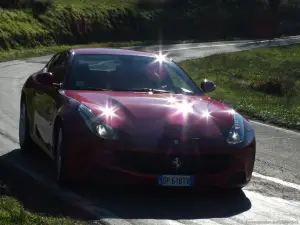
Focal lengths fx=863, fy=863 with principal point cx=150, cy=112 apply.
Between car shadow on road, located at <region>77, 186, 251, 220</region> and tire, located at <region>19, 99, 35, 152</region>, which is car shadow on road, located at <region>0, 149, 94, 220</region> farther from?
car shadow on road, located at <region>77, 186, 251, 220</region>

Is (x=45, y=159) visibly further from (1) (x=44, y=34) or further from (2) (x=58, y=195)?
(1) (x=44, y=34)

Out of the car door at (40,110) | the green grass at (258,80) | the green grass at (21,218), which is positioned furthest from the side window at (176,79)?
the green grass at (258,80)

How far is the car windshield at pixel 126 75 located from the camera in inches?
381

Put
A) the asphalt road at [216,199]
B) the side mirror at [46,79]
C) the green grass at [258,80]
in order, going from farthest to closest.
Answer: the green grass at [258,80], the side mirror at [46,79], the asphalt road at [216,199]

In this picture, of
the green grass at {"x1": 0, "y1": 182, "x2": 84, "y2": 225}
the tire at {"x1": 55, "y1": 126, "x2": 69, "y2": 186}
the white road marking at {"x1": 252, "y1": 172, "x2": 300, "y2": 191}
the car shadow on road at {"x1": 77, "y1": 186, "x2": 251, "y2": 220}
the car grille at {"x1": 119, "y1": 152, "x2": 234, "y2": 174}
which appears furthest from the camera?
the white road marking at {"x1": 252, "y1": 172, "x2": 300, "y2": 191}

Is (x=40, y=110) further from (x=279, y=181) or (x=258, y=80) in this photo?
(x=258, y=80)

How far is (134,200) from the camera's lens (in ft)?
27.5

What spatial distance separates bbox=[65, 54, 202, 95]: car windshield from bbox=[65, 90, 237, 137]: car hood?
351 millimetres

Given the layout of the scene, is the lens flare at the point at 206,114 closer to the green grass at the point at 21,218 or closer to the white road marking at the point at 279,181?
the white road marking at the point at 279,181

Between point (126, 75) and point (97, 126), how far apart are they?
1612 mm

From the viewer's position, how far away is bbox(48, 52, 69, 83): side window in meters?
10.1

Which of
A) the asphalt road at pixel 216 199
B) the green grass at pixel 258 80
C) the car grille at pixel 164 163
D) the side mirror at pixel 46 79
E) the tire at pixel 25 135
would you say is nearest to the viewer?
the asphalt road at pixel 216 199

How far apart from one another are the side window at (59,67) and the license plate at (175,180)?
2.22 metres

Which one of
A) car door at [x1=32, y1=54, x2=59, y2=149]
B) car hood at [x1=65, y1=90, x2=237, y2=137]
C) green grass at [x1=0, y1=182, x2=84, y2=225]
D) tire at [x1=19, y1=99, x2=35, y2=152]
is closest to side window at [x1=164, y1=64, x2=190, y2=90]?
car hood at [x1=65, y1=90, x2=237, y2=137]
